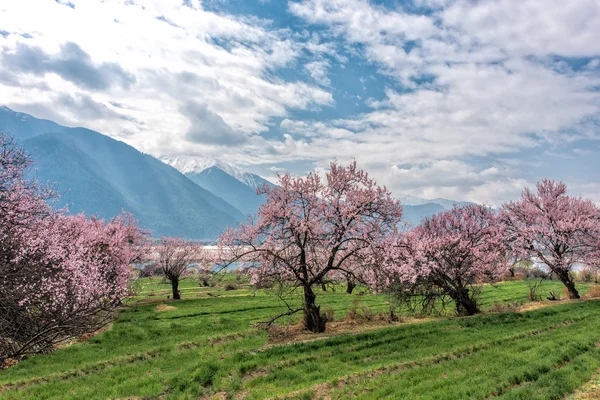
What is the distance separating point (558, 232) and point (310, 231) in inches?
1078

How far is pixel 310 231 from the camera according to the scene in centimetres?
1875

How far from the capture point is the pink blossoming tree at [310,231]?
18.9 m

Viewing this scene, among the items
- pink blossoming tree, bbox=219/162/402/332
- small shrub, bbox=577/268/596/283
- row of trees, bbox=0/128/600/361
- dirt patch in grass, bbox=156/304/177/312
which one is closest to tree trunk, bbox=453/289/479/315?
row of trees, bbox=0/128/600/361

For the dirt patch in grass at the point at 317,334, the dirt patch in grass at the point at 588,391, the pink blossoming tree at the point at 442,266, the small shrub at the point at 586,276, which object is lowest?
the small shrub at the point at 586,276

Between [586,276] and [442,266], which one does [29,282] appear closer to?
[442,266]

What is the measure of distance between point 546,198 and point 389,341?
89.3 feet

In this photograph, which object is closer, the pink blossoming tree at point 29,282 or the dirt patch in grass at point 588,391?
the dirt patch in grass at point 588,391

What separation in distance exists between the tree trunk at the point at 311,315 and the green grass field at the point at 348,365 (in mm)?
721

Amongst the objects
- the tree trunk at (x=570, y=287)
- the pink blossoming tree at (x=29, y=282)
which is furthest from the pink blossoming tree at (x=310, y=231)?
the tree trunk at (x=570, y=287)

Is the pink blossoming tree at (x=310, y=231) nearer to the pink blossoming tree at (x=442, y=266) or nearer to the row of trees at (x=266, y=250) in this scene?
the row of trees at (x=266, y=250)

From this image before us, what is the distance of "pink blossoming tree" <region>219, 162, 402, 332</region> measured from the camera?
1892 centimetres

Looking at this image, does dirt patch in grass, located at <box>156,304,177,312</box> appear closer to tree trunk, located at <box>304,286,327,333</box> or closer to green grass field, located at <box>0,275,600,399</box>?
green grass field, located at <box>0,275,600,399</box>

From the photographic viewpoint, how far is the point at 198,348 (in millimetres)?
18281

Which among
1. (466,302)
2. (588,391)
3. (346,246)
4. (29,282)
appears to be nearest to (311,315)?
(346,246)
